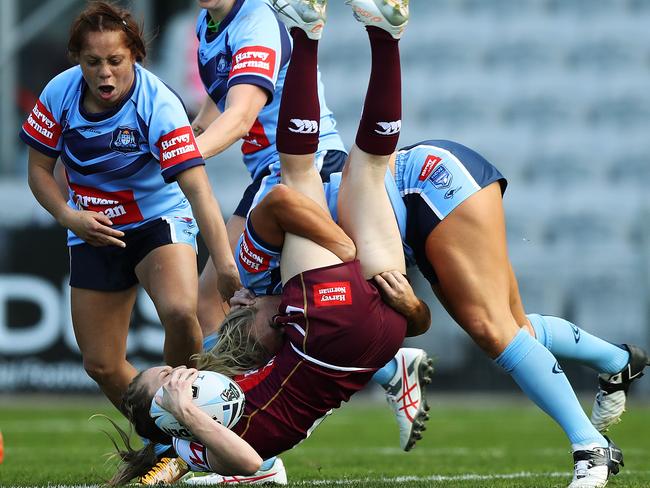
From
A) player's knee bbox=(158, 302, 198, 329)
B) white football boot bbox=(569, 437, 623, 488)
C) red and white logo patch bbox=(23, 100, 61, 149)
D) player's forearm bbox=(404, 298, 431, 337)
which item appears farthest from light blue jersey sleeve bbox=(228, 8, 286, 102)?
white football boot bbox=(569, 437, 623, 488)

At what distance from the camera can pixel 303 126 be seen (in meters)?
4.36

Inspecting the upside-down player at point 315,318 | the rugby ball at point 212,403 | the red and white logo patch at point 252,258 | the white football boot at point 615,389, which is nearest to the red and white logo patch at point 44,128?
the red and white logo patch at point 252,258

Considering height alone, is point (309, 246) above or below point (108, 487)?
above

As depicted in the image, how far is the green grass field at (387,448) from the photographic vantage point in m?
5.15

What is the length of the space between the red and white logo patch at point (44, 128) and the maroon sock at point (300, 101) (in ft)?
4.18

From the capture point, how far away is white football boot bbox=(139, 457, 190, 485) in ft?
16.3

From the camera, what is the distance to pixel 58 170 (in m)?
6.84

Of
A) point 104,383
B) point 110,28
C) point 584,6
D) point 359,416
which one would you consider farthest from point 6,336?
point 584,6

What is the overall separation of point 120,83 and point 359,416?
560 centimetres

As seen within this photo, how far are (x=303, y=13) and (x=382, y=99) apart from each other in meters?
0.43

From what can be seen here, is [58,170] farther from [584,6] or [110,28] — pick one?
[584,6]

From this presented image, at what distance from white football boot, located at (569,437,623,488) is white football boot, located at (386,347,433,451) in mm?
1160

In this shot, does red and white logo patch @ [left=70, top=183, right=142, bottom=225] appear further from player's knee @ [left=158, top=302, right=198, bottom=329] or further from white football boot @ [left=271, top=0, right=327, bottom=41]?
white football boot @ [left=271, top=0, right=327, bottom=41]

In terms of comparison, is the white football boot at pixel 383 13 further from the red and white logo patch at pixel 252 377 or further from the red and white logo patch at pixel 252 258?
the red and white logo patch at pixel 252 377
